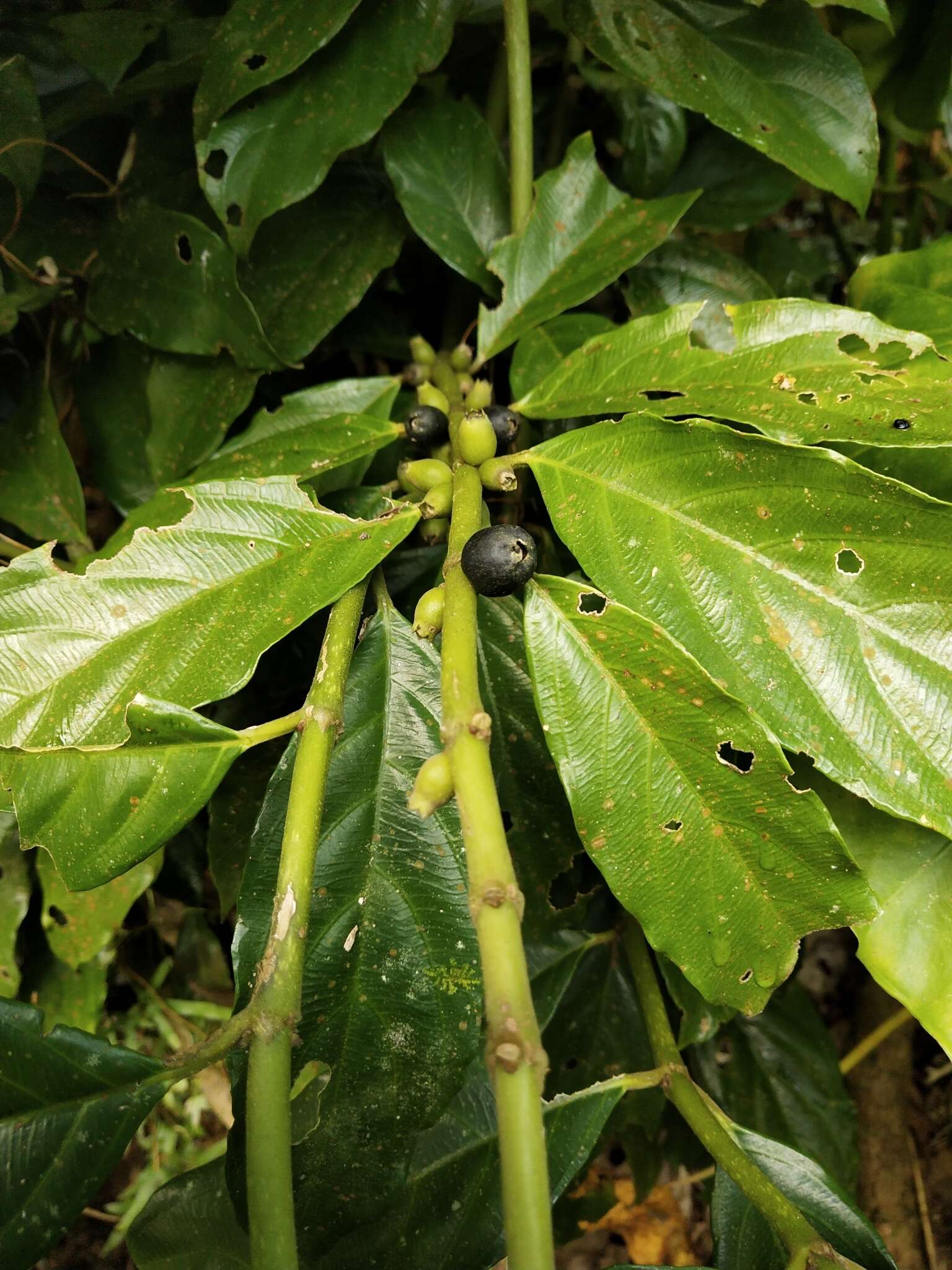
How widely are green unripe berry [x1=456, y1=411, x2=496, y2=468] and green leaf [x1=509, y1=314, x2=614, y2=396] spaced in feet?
0.56

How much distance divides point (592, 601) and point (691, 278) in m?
0.65

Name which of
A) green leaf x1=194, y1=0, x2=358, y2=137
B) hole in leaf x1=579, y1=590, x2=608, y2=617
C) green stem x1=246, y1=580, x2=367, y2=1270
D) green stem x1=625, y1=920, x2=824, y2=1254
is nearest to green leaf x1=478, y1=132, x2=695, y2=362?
green leaf x1=194, y1=0, x2=358, y2=137

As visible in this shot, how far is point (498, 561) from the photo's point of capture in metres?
0.52

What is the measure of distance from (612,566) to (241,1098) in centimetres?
40

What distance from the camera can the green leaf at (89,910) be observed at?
909 mm

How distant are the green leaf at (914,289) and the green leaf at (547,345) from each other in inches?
9.9

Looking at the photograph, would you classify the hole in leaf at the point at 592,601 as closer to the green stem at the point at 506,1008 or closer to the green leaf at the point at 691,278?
the green stem at the point at 506,1008

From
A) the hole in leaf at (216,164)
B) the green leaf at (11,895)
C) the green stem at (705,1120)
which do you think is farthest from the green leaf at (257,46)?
the green stem at (705,1120)

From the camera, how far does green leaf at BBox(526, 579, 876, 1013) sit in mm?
530

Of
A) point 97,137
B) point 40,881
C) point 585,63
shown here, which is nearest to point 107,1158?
point 40,881

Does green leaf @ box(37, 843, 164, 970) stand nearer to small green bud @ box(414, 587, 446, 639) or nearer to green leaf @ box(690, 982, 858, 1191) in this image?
small green bud @ box(414, 587, 446, 639)

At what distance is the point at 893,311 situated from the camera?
785 millimetres

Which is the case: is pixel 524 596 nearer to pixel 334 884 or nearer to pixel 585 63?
pixel 334 884

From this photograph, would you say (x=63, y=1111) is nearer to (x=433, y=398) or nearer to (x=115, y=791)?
(x=115, y=791)
